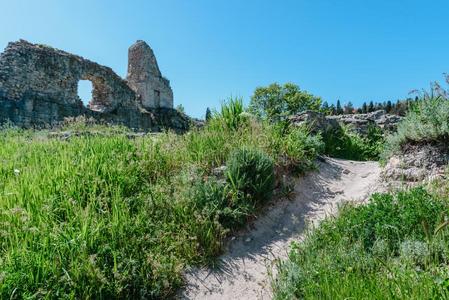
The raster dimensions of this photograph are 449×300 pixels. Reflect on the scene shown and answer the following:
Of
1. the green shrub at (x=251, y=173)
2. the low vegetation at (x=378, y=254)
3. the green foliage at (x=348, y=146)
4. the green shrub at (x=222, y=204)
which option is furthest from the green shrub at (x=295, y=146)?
the low vegetation at (x=378, y=254)

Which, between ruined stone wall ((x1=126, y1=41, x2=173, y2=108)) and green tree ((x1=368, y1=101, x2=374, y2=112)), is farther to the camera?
green tree ((x1=368, y1=101, x2=374, y2=112))

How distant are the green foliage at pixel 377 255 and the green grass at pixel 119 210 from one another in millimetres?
1289

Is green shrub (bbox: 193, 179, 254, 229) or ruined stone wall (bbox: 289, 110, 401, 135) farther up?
ruined stone wall (bbox: 289, 110, 401, 135)

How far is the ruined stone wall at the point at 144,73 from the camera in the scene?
27219 millimetres

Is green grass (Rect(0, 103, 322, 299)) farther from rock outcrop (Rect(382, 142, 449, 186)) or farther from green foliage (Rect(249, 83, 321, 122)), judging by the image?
green foliage (Rect(249, 83, 321, 122))

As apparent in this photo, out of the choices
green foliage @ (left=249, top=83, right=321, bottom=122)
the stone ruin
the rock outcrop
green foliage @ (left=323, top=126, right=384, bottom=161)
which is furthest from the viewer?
green foliage @ (left=249, top=83, right=321, bottom=122)

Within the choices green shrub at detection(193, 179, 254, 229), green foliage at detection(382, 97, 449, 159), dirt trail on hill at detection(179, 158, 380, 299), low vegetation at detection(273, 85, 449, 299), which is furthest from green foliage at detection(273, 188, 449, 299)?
green foliage at detection(382, 97, 449, 159)

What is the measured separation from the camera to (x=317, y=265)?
383 centimetres

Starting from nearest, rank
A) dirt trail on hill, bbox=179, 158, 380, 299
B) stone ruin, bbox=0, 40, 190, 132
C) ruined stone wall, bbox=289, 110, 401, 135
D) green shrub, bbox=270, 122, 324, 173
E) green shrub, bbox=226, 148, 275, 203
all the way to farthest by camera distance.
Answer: dirt trail on hill, bbox=179, 158, 380, 299
green shrub, bbox=226, 148, 275, 203
green shrub, bbox=270, 122, 324, 173
ruined stone wall, bbox=289, 110, 401, 135
stone ruin, bbox=0, 40, 190, 132

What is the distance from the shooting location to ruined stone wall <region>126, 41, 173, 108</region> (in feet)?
89.3

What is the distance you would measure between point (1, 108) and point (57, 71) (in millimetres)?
4132

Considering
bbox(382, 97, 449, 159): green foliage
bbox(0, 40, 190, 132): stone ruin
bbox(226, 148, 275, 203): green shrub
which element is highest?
bbox(0, 40, 190, 132): stone ruin

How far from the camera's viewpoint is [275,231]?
5695 mm

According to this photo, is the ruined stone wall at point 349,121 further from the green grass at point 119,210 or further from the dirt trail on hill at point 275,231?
the green grass at point 119,210
